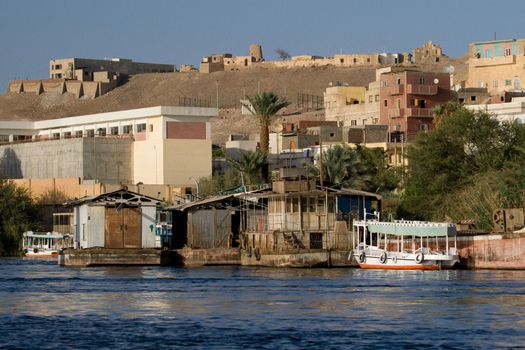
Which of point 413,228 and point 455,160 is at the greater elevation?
point 455,160

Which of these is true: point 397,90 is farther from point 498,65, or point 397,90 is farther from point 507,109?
point 498,65

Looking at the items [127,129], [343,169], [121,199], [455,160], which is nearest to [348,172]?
[343,169]

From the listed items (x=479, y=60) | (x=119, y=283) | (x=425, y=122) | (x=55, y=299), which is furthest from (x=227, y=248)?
(x=479, y=60)

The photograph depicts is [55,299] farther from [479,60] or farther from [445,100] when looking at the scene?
[479,60]

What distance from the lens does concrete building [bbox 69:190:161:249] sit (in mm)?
93375

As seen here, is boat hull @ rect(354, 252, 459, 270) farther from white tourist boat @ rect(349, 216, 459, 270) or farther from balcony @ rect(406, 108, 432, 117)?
balcony @ rect(406, 108, 432, 117)

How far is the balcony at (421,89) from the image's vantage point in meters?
152

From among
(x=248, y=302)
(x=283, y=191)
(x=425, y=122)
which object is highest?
(x=425, y=122)

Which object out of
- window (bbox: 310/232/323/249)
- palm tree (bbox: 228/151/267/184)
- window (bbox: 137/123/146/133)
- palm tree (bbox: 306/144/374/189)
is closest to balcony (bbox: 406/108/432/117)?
window (bbox: 137/123/146/133)

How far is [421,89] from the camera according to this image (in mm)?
151750

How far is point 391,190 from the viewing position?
11800 centimetres

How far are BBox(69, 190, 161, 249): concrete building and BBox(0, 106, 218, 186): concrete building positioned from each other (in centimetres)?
3607

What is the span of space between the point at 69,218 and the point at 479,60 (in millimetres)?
67869

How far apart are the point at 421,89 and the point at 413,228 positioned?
73838 millimetres
